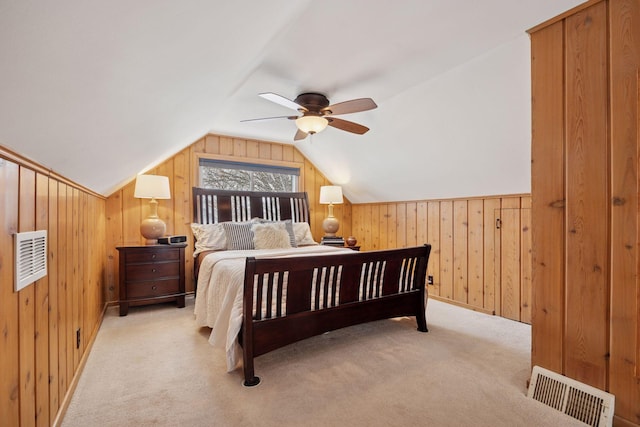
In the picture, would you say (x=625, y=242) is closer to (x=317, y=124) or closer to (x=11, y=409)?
(x=317, y=124)

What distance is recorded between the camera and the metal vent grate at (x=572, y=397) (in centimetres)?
154

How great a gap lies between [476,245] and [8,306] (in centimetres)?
399

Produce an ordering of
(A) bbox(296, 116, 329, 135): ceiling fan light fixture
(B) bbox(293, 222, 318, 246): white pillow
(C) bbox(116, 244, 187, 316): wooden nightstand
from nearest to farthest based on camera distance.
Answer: (A) bbox(296, 116, 329, 135): ceiling fan light fixture
(C) bbox(116, 244, 187, 316): wooden nightstand
(B) bbox(293, 222, 318, 246): white pillow

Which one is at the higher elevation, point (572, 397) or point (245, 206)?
point (245, 206)

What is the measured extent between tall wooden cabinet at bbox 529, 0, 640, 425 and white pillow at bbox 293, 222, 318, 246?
2.99 metres

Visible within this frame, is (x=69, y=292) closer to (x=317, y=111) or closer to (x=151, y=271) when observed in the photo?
(x=151, y=271)

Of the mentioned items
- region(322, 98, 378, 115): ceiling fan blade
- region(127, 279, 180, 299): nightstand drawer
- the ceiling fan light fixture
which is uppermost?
region(322, 98, 378, 115): ceiling fan blade

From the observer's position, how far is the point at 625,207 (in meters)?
1.52

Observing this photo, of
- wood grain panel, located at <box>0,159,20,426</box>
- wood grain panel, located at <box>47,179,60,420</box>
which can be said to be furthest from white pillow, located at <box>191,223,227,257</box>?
wood grain panel, located at <box>0,159,20,426</box>

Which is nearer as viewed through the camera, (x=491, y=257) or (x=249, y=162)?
(x=491, y=257)

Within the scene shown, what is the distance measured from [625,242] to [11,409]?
2.75m

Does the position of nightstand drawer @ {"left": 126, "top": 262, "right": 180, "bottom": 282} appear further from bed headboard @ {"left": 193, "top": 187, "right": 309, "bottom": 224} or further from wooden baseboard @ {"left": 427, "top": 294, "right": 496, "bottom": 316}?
wooden baseboard @ {"left": 427, "top": 294, "right": 496, "bottom": 316}

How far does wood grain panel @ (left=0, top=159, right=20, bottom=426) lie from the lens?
0.96 m

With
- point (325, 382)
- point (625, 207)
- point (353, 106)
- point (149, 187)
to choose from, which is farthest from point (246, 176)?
point (625, 207)
